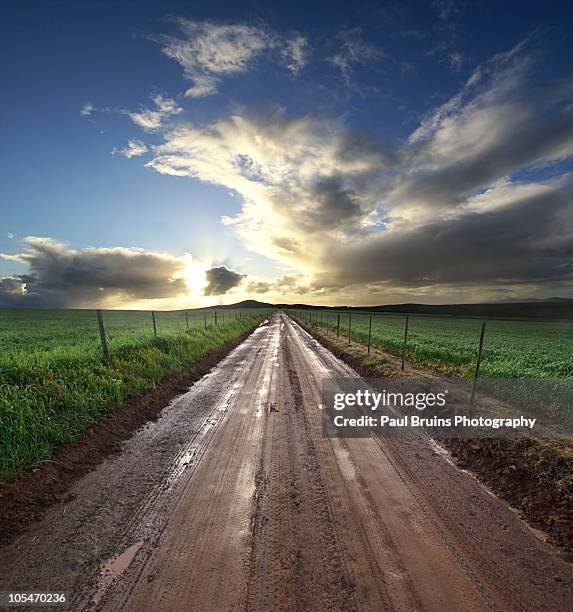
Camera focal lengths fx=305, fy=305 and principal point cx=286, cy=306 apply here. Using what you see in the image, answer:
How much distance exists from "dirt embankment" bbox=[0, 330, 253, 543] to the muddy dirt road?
205 mm

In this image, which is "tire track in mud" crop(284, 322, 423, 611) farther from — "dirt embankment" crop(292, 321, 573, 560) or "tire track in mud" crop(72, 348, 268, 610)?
"tire track in mud" crop(72, 348, 268, 610)

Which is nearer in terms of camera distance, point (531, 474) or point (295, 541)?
point (295, 541)

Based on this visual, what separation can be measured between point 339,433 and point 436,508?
7.26 feet

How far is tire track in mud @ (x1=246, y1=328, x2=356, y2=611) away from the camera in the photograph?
2.38m

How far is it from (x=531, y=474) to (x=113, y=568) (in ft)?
17.0

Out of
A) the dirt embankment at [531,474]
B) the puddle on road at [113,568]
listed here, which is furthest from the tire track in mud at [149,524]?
the dirt embankment at [531,474]

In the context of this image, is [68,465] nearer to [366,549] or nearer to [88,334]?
[366,549]

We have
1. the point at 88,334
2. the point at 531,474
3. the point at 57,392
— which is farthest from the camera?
the point at 88,334

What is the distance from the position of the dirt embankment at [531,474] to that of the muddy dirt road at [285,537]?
0.82 feet

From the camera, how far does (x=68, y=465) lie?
4.46m

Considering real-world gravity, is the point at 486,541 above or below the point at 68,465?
above

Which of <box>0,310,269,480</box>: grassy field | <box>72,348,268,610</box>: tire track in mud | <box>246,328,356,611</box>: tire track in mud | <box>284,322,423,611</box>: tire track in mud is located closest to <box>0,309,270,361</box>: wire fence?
<box>0,310,269,480</box>: grassy field

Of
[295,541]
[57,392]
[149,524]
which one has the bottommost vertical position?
[149,524]

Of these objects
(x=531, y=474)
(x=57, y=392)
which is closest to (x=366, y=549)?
(x=531, y=474)
